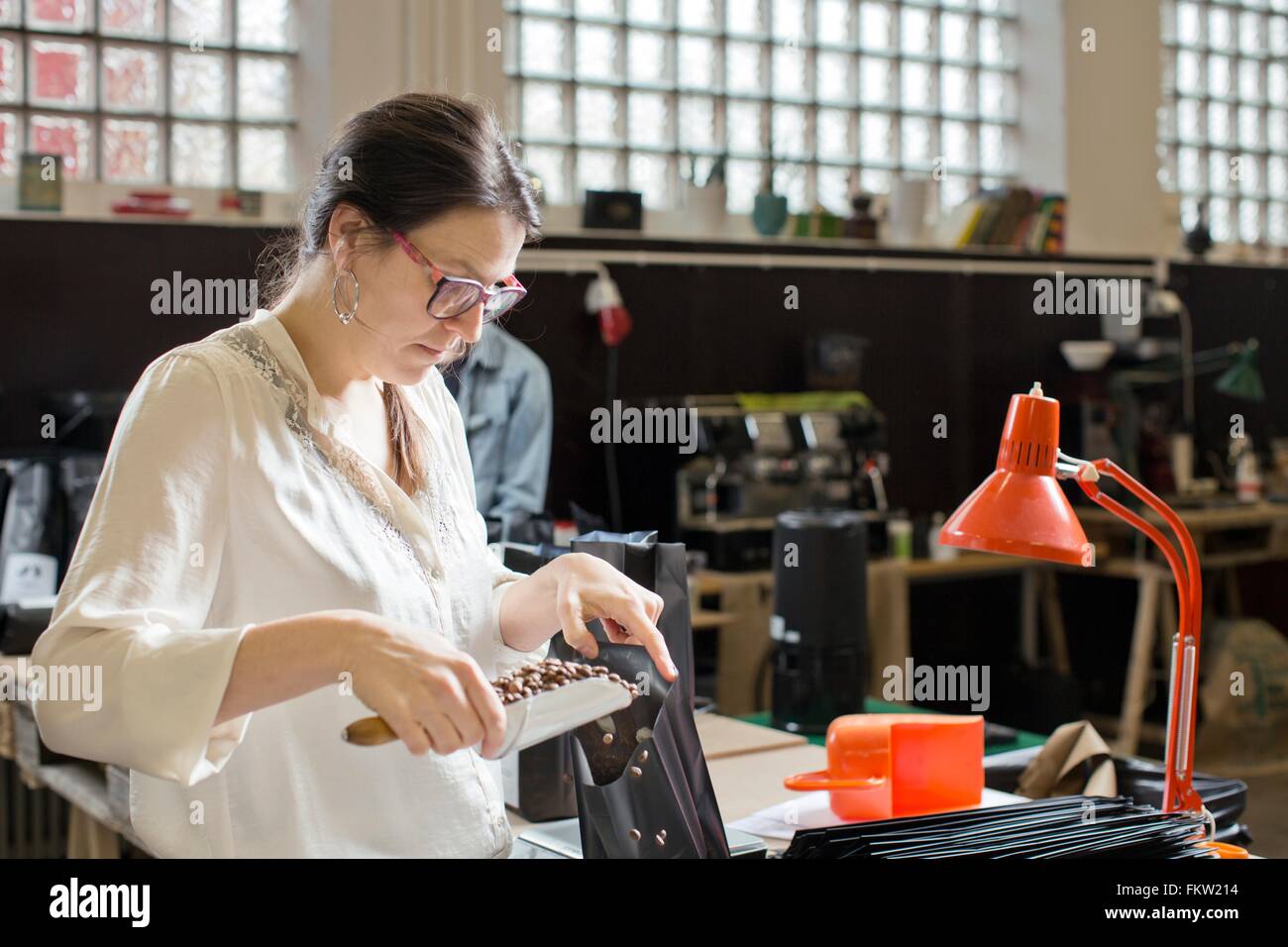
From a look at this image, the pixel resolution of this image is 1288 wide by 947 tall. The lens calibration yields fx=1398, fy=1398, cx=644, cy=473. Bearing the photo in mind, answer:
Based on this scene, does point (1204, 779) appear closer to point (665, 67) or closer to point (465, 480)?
point (465, 480)

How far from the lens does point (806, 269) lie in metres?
6.02

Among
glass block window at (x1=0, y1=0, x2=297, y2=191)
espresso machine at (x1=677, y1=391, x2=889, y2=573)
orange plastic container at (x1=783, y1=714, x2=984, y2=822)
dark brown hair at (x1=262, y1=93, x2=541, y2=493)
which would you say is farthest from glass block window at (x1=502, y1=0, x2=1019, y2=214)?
dark brown hair at (x1=262, y1=93, x2=541, y2=493)

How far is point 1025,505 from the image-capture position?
1.67 meters

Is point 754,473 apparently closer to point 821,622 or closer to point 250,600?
point 821,622

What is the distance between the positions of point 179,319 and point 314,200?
328cm

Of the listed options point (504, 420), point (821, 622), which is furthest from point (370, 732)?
point (504, 420)

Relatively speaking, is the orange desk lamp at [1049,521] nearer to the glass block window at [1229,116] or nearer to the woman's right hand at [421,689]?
the woman's right hand at [421,689]

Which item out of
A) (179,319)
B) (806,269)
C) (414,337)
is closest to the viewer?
(414,337)

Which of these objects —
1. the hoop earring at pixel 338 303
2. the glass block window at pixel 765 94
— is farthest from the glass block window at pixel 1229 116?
→ the hoop earring at pixel 338 303

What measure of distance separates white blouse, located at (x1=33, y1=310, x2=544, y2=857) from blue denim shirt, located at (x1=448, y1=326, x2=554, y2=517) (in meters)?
2.94

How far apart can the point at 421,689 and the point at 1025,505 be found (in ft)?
2.86

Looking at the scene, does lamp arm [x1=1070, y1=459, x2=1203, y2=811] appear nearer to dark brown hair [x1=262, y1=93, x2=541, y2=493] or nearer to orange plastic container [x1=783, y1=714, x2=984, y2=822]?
orange plastic container [x1=783, y1=714, x2=984, y2=822]
